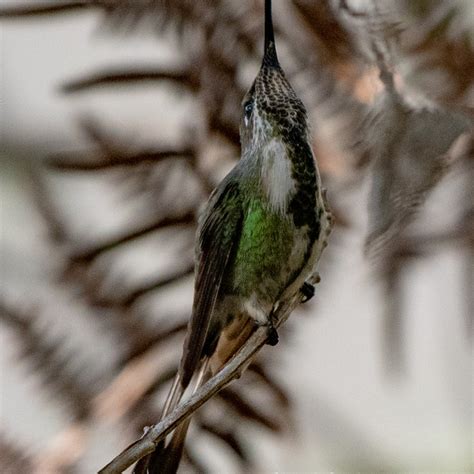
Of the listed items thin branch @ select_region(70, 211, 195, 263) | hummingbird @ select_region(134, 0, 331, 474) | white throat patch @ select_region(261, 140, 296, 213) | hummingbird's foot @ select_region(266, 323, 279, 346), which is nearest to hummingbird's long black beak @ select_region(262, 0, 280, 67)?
hummingbird @ select_region(134, 0, 331, 474)

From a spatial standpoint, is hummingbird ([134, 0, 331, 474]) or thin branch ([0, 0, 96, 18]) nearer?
hummingbird ([134, 0, 331, 474])

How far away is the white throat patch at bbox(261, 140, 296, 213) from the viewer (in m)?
1.34

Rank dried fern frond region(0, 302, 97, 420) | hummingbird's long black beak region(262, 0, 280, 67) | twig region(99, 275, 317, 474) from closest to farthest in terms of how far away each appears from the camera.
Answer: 1. twig region(99, 275, 317, 474)
2. hummingbird's long black beak region(262, 0, 280, 67)
3. dried fern frond region(0, 302, 97, 420)

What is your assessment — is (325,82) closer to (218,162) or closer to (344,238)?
(218,162)

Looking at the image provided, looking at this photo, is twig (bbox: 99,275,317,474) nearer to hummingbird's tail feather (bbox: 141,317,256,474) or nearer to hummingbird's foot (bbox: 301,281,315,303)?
hummingbird's tail feather (bbox: 141,317,256,474)

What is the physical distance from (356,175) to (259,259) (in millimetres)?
212

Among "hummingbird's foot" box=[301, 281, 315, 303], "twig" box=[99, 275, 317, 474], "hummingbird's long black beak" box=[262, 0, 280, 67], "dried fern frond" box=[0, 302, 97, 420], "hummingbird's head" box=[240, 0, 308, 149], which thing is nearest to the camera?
"twig" box=[99, 275, 317, 474]

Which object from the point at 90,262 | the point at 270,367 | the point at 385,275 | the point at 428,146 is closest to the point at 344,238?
the point at 385,275

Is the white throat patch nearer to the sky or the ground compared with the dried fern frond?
nearer to the sky

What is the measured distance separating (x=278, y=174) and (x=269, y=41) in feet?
0.83

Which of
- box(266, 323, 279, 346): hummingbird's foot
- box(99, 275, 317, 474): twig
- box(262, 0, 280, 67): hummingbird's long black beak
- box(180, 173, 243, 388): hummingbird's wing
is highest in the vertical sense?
box(262, 0, 280, 67): hummingbird's long black beak

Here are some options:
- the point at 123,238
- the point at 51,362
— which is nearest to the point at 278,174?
the point at 123,238

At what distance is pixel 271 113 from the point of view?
1.32 m

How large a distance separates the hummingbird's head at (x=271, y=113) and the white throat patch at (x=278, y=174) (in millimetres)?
14
